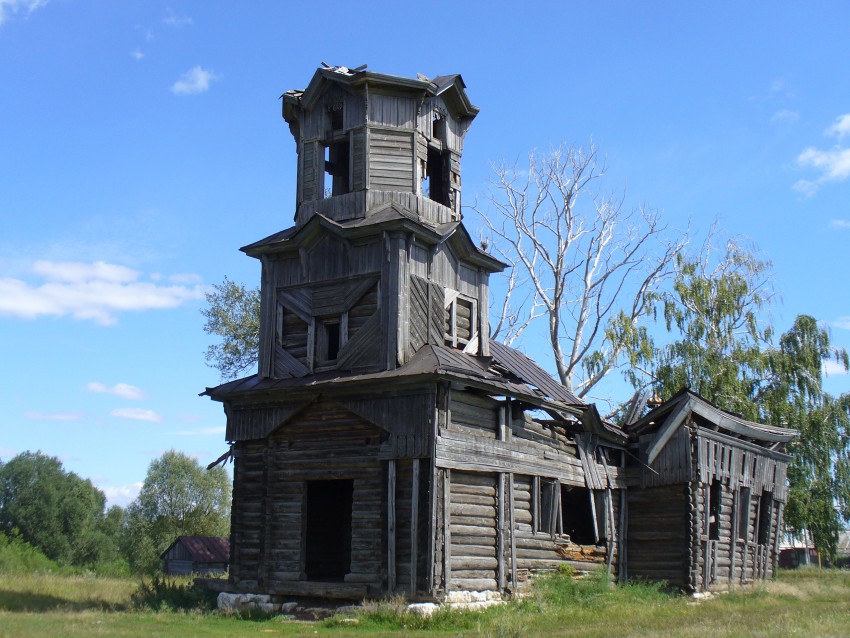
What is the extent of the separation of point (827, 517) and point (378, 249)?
2762 centimetres

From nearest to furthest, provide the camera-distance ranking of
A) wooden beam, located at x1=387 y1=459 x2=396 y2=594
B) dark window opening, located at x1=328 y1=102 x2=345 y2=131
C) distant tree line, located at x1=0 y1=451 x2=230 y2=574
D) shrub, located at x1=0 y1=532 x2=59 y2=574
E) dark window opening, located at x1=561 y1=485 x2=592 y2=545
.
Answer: wooden beam, located at x1=387 y1=459 x2=396 y2=594, dark window opening, located at x1=328 y1=102 x2=345 y2=131, dark window opening, located at x1=561 y1=485 x2=592 y2=545, shrub, located at x1=0 y1=532 x2=59 y2=574, distant tree line, located at x1=0 y1=451 x2=230 y2=574

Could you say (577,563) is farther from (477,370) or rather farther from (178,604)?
(178,604)

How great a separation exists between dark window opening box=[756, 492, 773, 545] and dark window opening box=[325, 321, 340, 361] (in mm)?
15659

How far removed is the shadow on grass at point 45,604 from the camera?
2158cm

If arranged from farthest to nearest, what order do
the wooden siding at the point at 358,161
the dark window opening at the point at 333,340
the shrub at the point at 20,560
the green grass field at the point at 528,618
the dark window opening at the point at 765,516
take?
the shrub at the point at 20,560 → the dark window opening at the point at 765,516 → the wooden siding at the point at 358,161 → the dark window opening at the point at 333,340 → the green grass field at the point at 528,618

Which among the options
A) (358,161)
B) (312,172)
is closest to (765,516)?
(358,161)

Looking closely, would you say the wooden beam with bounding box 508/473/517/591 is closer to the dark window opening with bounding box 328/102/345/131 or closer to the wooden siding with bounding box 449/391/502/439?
the wooden siding with bounding box 449/391/502/439

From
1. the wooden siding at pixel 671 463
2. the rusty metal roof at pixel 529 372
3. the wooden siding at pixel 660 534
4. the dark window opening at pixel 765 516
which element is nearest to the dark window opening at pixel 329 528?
the rusty metal roof at pixel 529 372

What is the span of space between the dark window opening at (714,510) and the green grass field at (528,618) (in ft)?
6.38

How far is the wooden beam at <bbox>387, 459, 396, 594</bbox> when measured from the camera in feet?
64.2

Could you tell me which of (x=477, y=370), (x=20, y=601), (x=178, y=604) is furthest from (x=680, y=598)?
(x=20, y=601)

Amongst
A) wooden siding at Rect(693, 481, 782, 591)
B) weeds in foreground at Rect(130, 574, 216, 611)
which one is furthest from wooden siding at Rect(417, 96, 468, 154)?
weeds in foreground at Rect(130, 574, 216, 611)

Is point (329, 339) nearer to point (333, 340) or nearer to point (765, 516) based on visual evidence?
point (333, 340)

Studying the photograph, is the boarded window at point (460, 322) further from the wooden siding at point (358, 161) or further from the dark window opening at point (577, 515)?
the dark window opening at point (577, 515)
